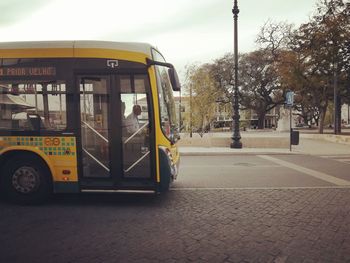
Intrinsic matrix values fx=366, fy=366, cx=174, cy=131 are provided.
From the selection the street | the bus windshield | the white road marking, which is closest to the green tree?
the white road marking

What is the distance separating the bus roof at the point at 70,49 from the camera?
695 centimetres

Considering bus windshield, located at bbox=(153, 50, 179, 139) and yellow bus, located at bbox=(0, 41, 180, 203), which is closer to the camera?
yellow bus, located at bbox=(0, 41, 180, 203)

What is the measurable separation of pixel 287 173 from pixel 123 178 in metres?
6.29

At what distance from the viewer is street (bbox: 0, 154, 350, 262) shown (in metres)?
4.43

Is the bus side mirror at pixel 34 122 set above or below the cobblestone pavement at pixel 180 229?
above

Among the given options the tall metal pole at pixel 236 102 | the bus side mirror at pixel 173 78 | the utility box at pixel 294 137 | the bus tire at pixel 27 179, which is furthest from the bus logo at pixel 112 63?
the utility box at pixel 294 137

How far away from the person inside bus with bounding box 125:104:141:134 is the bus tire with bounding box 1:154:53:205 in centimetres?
176

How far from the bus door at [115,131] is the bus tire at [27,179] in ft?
2.48

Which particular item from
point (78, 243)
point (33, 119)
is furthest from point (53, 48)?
point (78, 243)

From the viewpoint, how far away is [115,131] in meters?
6.93

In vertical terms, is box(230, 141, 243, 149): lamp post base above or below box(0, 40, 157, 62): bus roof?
below

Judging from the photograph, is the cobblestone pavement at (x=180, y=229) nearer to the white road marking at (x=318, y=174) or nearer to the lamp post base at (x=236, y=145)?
the white road marking at (x=318, y=174)

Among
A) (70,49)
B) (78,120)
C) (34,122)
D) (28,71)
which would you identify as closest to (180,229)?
(78,120)

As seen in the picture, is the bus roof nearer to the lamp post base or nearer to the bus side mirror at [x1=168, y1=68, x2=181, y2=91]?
the bus side mirror at [x1=168, y1=68, x2=181, y2=91]
